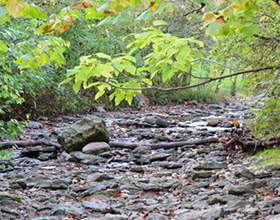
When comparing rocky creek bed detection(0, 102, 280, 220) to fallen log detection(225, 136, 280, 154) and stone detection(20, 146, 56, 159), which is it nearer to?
stone detection(20, 146, 56, 159)

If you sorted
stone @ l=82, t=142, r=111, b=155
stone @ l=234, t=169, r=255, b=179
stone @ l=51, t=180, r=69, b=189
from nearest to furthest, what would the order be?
stone @ l=234, t=169, r=255, b=179, stone @ l=51, t=180, r=69, b=189, stone @ l=82, t=142, r=111, b=155

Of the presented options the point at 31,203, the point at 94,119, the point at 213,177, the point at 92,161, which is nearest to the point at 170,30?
the point at 94,119

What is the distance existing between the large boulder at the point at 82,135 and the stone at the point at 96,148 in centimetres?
17

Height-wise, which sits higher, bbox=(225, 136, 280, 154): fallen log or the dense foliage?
the dense foliage

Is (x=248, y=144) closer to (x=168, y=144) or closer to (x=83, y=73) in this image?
(x=168, y=144)

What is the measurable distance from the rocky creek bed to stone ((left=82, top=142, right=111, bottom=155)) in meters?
0.15

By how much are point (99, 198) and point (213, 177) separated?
1.68 metres

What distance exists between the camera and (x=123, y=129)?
9.33m

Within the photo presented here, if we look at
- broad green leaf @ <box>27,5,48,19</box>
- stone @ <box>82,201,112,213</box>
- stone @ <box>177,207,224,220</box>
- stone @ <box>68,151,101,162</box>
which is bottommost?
stone @ <box>68,151,101,162</box>

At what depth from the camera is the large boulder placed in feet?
21.1

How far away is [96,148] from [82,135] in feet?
1.52

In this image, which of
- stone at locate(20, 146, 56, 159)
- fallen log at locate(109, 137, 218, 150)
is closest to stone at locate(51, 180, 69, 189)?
stone at locate(20, 146, 56, 159)

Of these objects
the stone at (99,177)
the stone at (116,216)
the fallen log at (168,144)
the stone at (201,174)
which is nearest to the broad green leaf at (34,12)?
the stone at (116,216)

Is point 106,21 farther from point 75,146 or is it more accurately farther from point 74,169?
point 75,146
